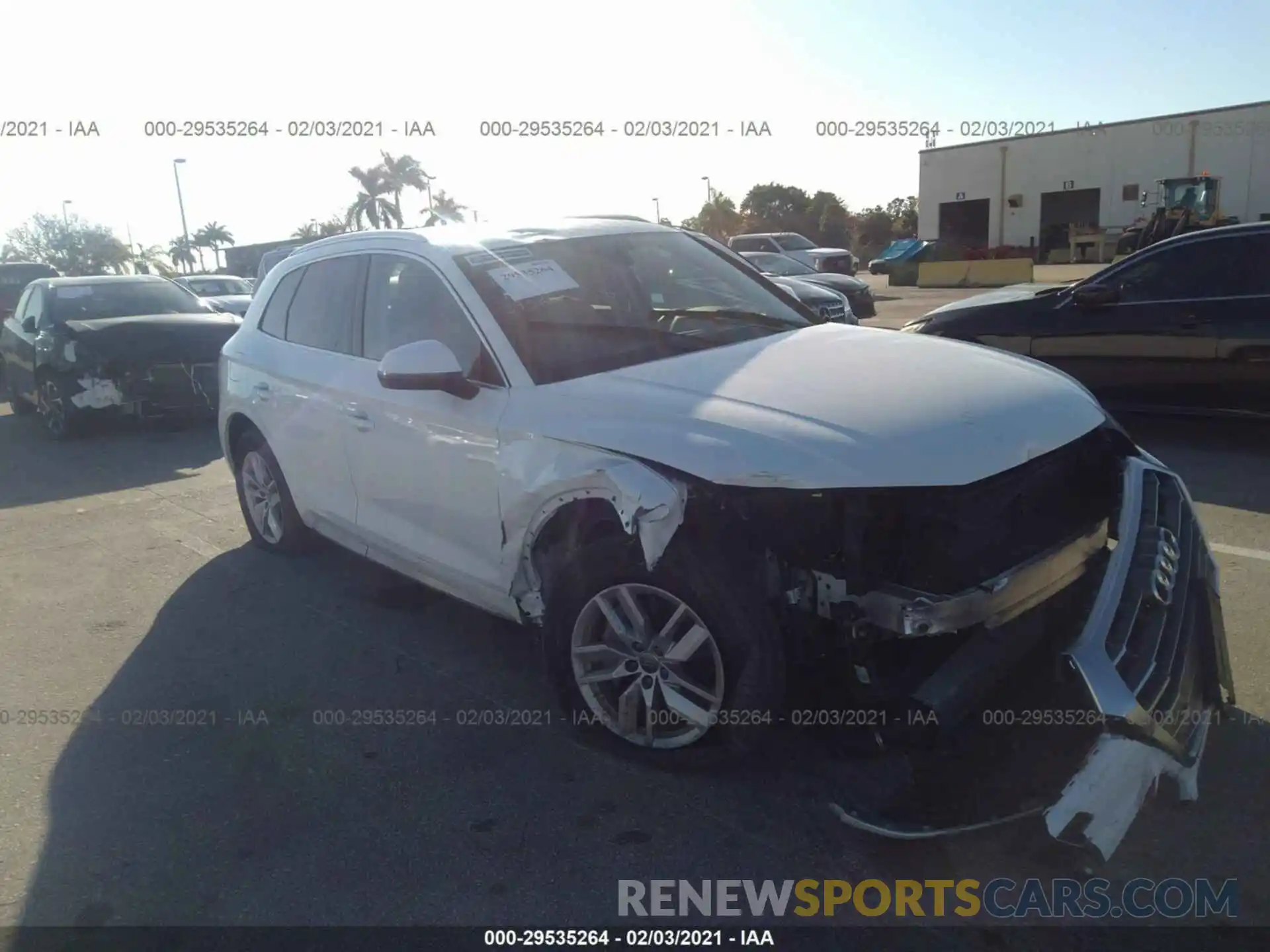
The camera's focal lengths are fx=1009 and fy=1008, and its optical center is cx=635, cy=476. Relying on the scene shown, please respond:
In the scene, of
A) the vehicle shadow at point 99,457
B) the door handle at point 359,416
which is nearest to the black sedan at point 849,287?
the vehicle shadow at point 99,457

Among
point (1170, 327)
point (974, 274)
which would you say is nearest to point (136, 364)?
point (1170, 327)

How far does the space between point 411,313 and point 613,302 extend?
854 millimetres

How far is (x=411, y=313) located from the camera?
166 inches

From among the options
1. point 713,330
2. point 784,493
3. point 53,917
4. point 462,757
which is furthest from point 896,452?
point 53,917

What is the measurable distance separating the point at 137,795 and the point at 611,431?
2.03 metres

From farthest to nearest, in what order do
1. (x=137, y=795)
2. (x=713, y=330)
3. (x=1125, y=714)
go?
(x=713, y=330) → (x=137, y=795) → (x=1125, y=714)

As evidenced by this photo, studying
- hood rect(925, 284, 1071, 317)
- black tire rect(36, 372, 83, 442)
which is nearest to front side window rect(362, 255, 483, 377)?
hood rect(925, 284, 1071, 317)

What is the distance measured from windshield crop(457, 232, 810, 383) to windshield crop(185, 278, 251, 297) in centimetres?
1838

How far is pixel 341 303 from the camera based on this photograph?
4.71 metres

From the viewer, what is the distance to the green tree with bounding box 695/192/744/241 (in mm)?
58250

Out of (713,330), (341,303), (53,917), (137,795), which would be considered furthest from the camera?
(341,303)

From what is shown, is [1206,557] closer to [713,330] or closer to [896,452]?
[896,452]

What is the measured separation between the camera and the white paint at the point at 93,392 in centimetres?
1001

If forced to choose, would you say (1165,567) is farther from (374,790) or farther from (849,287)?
(849,287)
